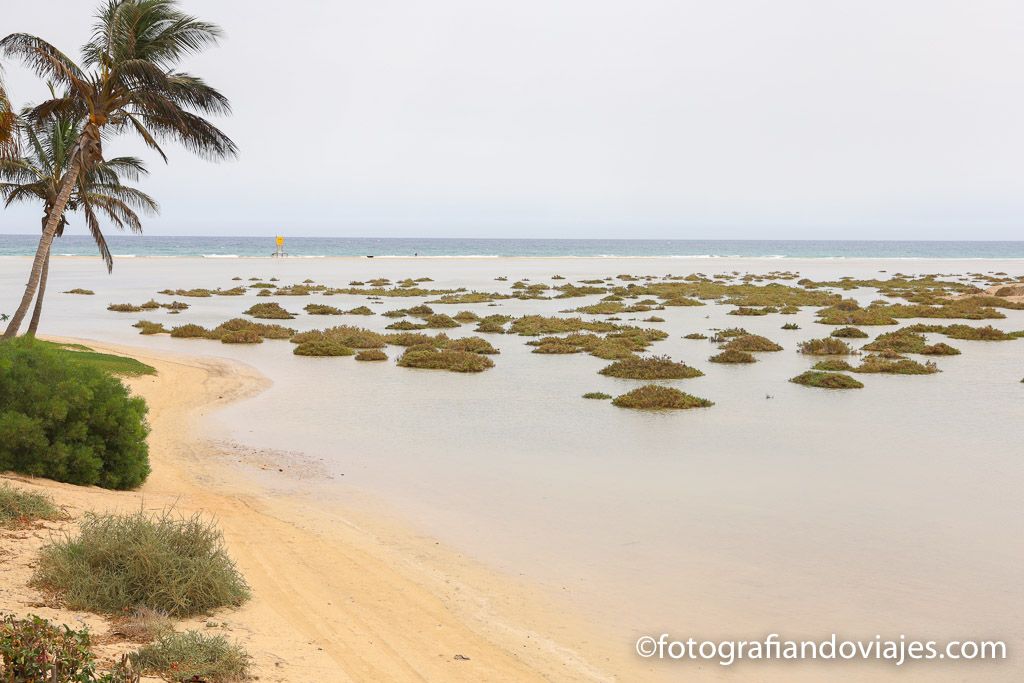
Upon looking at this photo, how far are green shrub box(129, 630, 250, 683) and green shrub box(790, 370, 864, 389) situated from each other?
18683mm

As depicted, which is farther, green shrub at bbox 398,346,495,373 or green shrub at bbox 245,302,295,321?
green shrub at bbox 245,302,295,321

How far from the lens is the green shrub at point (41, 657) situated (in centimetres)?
462

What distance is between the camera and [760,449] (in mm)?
14727

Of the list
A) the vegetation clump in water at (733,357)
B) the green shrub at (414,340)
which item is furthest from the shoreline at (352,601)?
the vegetation clump in water at (733,357)

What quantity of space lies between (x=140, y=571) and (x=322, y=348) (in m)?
21.0

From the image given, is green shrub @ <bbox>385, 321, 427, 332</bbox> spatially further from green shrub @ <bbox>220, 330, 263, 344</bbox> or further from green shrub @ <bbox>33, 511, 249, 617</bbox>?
green shrub @ <bbox>33, 511, 249, 617</bbox>

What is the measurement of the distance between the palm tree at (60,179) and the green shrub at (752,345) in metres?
21.7

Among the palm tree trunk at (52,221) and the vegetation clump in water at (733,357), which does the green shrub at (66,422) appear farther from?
the vegetation clump in water at (733,357)

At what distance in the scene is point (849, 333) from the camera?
32875 mm

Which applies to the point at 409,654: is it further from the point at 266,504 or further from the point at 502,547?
the point at 266,504

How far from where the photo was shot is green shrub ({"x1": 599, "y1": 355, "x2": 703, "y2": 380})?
23031 millimetres

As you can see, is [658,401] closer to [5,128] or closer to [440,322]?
Result: [5,128]

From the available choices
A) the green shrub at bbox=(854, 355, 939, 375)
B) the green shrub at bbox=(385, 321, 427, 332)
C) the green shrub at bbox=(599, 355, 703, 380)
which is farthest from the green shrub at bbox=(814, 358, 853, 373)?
the green shrub at bbox=(385, 321, 427, 332)

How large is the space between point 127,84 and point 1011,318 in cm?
4157
